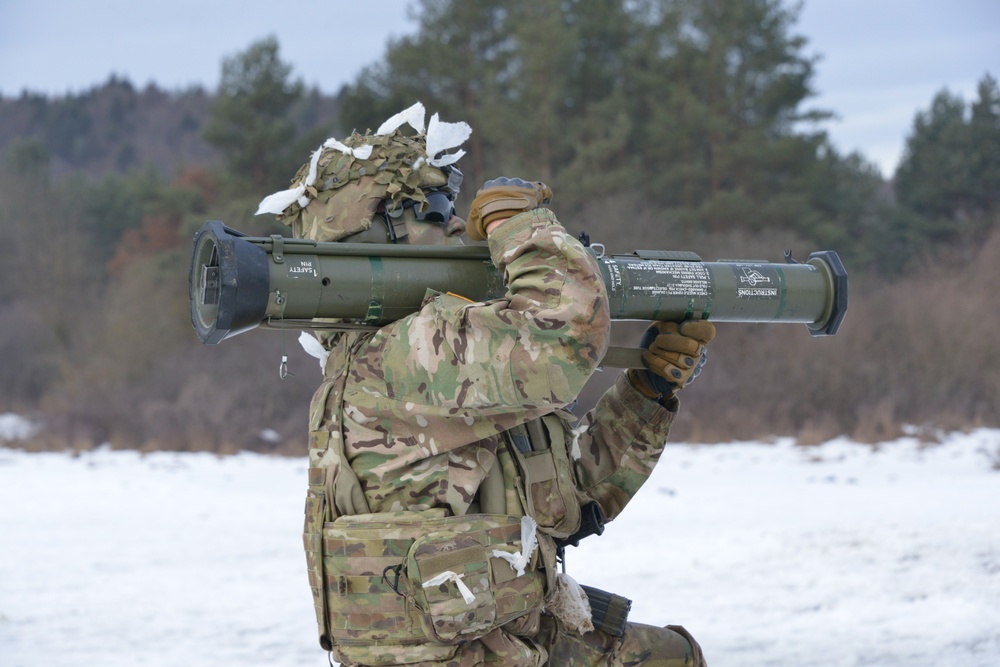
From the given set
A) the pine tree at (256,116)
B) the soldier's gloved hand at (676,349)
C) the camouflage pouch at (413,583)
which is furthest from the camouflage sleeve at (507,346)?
the pine tree at (256,116)

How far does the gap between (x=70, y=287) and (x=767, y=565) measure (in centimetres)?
2558

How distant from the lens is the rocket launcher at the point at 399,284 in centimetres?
267

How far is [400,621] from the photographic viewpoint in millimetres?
2768

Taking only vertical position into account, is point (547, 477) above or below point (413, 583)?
above

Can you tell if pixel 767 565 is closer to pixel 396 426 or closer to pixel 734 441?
pixel 396 426

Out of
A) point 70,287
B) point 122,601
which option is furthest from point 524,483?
point 70,287

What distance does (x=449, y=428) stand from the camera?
107 inches

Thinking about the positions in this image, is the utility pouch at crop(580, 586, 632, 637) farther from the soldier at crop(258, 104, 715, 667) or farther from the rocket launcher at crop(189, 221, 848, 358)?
the rocket launcher at crop(189, 221, 848, 358)

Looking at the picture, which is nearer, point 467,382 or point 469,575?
point 467,382

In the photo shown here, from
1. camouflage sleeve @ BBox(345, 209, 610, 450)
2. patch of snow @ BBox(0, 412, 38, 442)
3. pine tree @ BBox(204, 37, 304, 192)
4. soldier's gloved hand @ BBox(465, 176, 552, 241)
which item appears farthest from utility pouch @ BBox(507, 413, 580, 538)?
pine tree @ BBox(204, 37, 304, 192)

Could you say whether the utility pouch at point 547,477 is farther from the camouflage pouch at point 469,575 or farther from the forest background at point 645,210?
the forest background at point 645,210

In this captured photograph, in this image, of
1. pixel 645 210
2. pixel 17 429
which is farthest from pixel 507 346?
pixel 17 429

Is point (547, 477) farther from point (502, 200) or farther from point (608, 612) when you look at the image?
point (502, 200)

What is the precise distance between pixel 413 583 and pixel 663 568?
181 inches
